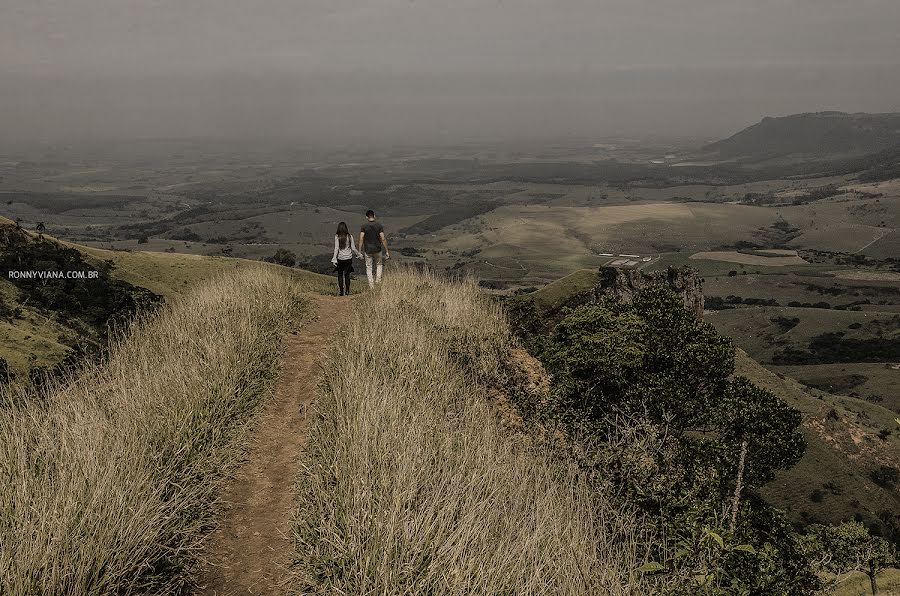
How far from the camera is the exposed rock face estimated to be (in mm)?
46281

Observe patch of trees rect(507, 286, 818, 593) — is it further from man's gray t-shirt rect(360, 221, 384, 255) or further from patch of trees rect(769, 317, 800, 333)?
patch of trees rect(769, 317, 800, 333)

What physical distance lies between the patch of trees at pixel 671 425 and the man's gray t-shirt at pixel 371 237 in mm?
6889

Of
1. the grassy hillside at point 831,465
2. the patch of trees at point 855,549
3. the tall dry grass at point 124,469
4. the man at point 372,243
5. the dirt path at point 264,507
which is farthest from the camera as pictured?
the grassy hillside at point 831,465

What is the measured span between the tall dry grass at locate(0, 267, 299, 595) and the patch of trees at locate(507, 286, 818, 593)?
4.34 meters

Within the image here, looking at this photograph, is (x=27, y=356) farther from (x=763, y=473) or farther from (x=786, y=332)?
(x=786, y=332)

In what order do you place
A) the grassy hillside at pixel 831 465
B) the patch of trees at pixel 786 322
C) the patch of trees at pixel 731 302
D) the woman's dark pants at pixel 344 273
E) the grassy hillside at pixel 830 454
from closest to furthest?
the woman's dark pants at pixel 344 273 → the grassy hillside at pixel 830 454 → the grassy hillside at pixel 831 465 → the patch of trees at pixel 786 322 → the patch of trees at pixel 731 302

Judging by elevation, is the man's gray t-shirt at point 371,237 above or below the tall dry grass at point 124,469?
above

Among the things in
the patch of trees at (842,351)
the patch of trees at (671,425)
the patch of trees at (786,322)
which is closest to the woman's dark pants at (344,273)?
the patch of trees at (671,425)

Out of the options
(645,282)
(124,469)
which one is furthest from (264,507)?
(645,282)

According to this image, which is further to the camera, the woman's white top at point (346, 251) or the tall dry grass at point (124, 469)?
the woman's white top at point (346, 251)

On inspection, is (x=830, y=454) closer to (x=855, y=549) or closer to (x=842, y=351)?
(x=855, y=549)

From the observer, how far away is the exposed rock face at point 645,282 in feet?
152

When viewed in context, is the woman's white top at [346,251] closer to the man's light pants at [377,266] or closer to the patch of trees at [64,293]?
the man's light pants at [377,266]

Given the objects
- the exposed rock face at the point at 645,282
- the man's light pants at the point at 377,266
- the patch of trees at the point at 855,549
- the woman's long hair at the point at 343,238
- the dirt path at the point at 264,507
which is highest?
the woman's long hair at the point at 343,238
